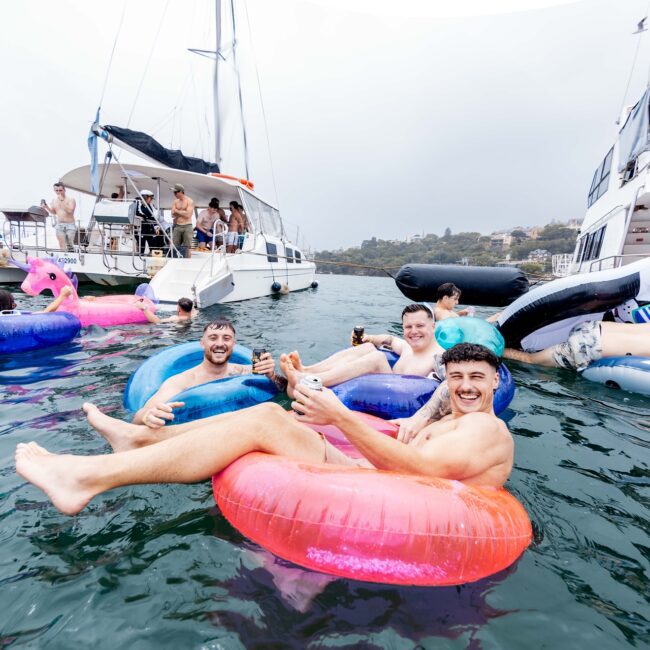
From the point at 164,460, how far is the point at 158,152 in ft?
35.1

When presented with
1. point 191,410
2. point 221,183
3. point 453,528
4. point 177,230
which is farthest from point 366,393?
point 221,183

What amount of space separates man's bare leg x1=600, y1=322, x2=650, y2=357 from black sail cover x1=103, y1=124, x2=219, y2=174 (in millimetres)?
10547

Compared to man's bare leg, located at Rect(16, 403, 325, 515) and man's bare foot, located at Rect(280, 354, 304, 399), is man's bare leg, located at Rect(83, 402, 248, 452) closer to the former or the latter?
man's bare leg, located at Rect(16, 403, 325, 515)

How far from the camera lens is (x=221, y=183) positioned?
12.0 metres

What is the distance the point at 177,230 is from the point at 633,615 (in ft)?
35.4

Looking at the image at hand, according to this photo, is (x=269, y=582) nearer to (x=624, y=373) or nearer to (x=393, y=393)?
(x=393, y=393)

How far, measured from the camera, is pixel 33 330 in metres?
5.48

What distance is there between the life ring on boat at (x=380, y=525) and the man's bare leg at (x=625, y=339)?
14.4 ft

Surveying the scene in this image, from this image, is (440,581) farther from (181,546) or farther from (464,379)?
(181,546)

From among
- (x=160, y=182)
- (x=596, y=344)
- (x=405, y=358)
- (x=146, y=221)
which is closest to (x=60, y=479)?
(x=405, y=358)

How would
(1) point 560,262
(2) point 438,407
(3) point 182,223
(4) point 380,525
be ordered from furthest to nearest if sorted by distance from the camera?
(1) point 560,262, (3) point 182,223, (2) point 438,407, (4) point 380,525

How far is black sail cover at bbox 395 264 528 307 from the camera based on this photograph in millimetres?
7699

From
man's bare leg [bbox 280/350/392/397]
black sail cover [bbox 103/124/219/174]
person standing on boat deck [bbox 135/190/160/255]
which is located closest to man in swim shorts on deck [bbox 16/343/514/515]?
man's bare leg [bbox 280/350/392/397]

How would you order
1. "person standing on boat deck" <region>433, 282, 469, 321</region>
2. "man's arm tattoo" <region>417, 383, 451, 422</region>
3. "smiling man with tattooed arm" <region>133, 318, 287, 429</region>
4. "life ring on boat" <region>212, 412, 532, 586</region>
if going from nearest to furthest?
"life ring on boat" <region>212, 412, 532, 586</region> < "man's arm tattoo" <region>417, 383, 451, 422</region> < "smiling man with tattooed arm" <region>133, 318, 287, 429</region> < "person standing on boat deck" <region>433, 282, 469, 321</region>
